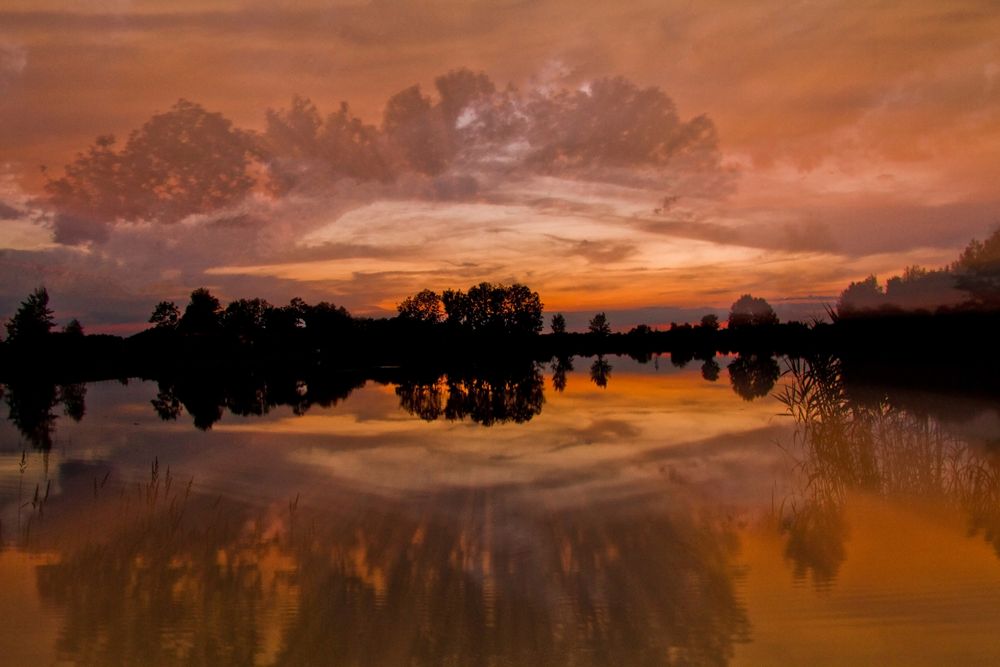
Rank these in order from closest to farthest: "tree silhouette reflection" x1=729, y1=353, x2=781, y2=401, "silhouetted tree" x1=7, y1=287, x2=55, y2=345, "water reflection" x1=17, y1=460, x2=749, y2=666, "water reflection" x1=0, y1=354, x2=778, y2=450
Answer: "water reflection" x1=17, y1=460, x2=749, y2=666
"water reflection" x1=0, y1=354, x2=778, y2=450
"tree silhouette reflection" x1=729, y1=353, x2=781, y2=401
"silhouetted tree" x1=7, y1=287, x2=55, y2=345

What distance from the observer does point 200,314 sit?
452 feet

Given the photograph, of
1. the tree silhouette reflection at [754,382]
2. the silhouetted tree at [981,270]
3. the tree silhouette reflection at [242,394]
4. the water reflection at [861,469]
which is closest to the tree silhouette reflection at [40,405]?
the tree silhouette reflection at [242,394]

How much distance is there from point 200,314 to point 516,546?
13809cm

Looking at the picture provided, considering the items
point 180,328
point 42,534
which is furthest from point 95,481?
point 180,328

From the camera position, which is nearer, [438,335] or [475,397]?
[475,397]

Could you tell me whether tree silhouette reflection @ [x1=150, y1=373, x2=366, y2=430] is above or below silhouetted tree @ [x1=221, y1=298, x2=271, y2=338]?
below

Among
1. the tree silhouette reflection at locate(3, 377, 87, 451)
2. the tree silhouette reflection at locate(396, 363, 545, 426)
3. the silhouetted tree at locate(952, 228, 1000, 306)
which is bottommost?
the tree silhouette reflection at locate(396, 363, 545, 426)

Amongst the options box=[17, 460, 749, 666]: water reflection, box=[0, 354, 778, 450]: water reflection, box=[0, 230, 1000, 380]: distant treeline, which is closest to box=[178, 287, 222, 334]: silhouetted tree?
box=[0, 230, 1000, 380]: distant treeline

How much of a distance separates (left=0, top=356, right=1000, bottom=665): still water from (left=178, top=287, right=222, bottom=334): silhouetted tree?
115751 mm

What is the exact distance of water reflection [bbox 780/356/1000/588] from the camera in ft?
44.1

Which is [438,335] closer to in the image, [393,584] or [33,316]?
[33,316]

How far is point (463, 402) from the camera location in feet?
140

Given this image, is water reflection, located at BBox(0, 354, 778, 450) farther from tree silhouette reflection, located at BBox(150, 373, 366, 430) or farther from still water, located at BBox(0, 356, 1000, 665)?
still water, located at BBox(0, 356, 1000, 665)

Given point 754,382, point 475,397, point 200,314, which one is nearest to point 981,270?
point 754,382
